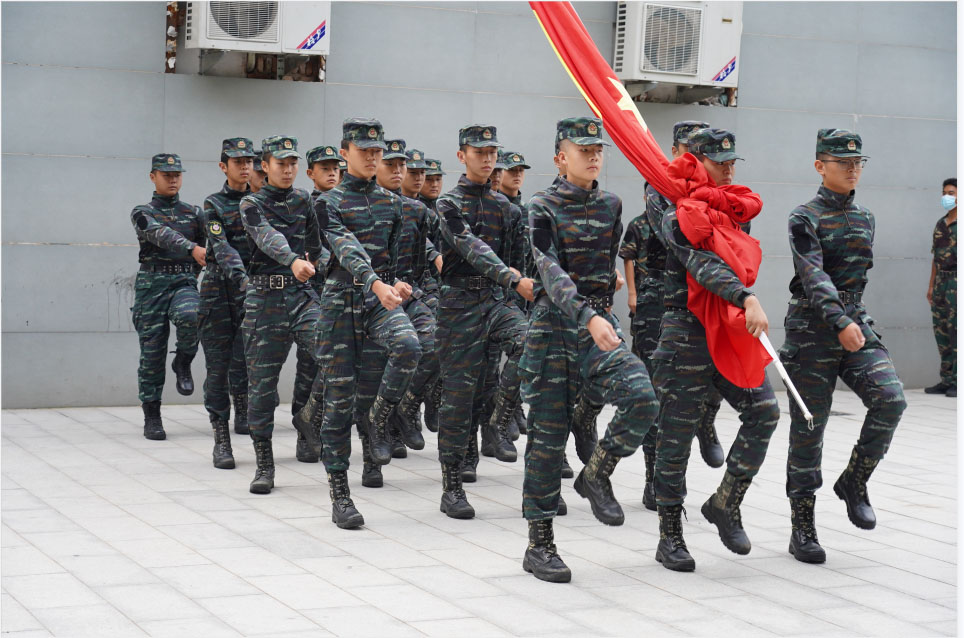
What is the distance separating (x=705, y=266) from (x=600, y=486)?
51.2 inches

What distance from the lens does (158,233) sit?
31.0 ft

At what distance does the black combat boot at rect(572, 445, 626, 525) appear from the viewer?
Result: 6.05 meters

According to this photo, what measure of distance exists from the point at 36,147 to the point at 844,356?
25.0 ft

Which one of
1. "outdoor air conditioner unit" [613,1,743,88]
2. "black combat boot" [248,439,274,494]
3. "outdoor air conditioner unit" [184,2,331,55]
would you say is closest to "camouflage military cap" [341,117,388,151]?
"black combat boot" [248,439,274,494]

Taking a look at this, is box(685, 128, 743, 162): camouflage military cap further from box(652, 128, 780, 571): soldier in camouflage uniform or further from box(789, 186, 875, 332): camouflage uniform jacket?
box(789, 186, 875, 332): camouflage uniform jacket

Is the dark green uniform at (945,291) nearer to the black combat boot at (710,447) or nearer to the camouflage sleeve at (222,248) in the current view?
the black combat boot at (710,447)

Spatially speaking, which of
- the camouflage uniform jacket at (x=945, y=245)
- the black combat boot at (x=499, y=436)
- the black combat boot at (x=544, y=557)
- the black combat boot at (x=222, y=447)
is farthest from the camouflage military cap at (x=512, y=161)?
the camouflage uniform jacket at (x=945, y=245)

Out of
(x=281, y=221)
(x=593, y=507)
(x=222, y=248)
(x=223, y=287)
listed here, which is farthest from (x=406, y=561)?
(x=223, y=287)

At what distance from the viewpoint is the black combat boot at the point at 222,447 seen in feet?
28.2

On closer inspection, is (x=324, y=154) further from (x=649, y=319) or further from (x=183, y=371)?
(x=183, y=371)

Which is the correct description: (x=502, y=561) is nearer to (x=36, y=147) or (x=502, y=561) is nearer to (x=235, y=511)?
(x=235, y=511)

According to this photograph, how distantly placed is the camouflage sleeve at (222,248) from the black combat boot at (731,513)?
3.89 metres

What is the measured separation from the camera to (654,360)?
6.20m

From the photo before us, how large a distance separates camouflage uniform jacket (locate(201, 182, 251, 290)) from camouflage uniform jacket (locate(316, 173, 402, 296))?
69.7 inches
